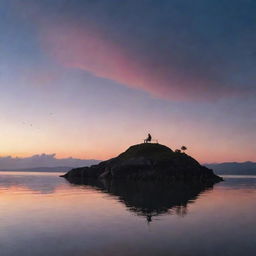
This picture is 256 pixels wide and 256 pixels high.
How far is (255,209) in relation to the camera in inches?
1790

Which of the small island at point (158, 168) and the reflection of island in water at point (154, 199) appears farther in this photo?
the small island at point (158, 168)

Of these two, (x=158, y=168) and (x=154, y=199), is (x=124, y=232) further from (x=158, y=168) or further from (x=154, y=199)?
(x=158, y=168)

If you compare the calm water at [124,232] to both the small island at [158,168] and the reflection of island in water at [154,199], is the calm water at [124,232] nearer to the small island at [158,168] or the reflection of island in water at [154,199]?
the reflection of island in water at [154,199]

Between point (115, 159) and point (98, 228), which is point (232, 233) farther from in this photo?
point (115, 159)

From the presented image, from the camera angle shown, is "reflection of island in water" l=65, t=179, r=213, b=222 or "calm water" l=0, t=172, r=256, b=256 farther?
"reflection of island in water" l=65, t=179, r=213, b=222

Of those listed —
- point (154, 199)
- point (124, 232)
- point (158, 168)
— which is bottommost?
point (124, 232)

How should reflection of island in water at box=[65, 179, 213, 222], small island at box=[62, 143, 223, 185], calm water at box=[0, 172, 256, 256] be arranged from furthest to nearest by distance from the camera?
small island at box=[62, 143, 223, 185] → reflection of island in water at box=[65, 179, 213, 222] → calm water at box=[0, 172, 256, 256]

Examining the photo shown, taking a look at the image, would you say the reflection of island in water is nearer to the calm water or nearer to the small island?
the calm water

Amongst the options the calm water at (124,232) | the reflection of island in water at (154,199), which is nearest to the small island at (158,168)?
the reflection of island in water at (154,199)

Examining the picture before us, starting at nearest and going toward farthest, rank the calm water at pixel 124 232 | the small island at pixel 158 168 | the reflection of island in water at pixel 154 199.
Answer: the calm water at pixel 124 232, the reflection of island in water at pixel 154 199, the small island at pixel 158 168

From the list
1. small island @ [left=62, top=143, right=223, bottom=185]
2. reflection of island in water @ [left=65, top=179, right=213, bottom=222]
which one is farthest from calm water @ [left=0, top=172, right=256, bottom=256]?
small island @ [left=62, top=143, right=223, bottom=185]

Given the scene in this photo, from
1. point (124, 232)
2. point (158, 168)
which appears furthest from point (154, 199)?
point (158, 168)

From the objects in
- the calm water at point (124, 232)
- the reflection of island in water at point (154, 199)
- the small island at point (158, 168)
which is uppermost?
the small island at point (158, 168)

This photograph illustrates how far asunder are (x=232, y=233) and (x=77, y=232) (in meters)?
13.7
